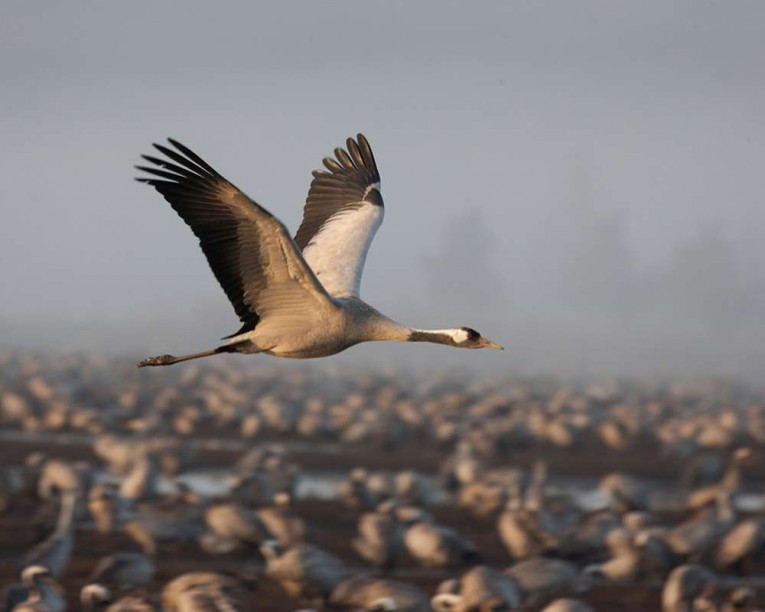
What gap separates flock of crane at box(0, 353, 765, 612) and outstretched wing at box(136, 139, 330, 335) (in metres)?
2.76

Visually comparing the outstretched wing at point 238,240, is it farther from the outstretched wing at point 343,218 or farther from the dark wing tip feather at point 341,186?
the dark wing tip feather at point 341,186

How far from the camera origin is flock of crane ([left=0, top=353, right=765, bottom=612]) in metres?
13.6

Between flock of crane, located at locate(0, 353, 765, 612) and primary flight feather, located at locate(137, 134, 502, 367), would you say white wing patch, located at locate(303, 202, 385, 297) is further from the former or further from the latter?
flock of crane, located at locate(0, 353, 765, 612)

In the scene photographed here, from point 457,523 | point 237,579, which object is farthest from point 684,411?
point 237,579

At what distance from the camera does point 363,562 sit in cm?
1614

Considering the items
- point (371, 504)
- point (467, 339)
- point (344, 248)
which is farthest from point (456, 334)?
point (371, 504)

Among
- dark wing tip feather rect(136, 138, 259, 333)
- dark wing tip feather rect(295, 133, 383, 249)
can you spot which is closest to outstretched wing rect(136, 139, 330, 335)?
dark wing tip feather rect(136, 138, 259, 333)

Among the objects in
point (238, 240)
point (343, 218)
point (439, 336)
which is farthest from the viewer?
point (343, 218)

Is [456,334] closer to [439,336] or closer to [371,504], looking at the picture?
[439,336]

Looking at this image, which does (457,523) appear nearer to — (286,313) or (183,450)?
(183,450)

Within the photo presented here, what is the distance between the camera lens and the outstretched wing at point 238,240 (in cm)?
949

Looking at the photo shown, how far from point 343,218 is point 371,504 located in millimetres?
8045

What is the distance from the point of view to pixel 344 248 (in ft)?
38.3

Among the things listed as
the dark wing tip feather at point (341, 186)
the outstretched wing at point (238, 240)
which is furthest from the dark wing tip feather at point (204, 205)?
the dark wing tip feather at point (341, 186)
